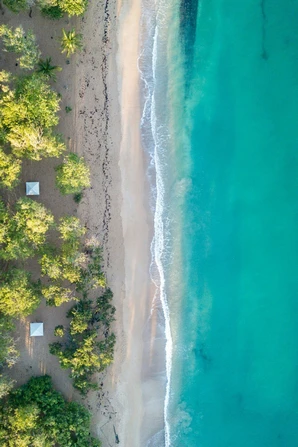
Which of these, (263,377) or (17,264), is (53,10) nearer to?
(17,264)

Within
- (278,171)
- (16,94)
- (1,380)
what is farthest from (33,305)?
(278,171)

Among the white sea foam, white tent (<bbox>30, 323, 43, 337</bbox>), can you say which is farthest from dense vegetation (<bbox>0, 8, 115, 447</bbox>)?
the white sea foam

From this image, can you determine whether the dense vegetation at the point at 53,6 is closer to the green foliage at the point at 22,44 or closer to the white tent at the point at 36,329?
the green foliage at the point at 22,44

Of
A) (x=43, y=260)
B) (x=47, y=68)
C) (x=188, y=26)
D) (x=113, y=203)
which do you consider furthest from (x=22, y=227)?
(x=188, y=26)

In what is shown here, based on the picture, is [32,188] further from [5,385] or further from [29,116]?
[5,385]

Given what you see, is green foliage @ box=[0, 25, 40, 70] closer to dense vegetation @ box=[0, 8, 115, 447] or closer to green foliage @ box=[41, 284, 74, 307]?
dense vegetation @ box=[0, 8, 115, 447]

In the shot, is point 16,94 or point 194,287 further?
point 194,287
